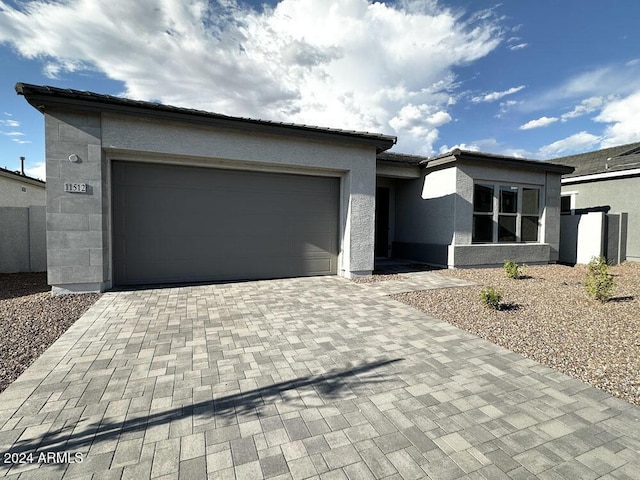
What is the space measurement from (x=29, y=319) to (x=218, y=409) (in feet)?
13.7

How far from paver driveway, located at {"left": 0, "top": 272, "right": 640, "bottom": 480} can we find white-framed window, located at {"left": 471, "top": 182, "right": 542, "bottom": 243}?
6.81m

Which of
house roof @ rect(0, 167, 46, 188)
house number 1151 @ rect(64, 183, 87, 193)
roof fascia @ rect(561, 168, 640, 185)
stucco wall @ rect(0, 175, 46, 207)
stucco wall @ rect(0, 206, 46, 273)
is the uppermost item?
roof fascia @ rect(561, 168, 640, 185)

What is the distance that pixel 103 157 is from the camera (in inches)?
238

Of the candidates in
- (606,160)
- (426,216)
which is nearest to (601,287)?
(426,216)

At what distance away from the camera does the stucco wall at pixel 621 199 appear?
11.4 m

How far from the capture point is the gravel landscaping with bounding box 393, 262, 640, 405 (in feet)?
10.3

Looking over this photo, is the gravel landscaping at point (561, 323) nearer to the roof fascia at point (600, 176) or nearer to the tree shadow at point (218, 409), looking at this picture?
the tree shadow at point (218, 409)

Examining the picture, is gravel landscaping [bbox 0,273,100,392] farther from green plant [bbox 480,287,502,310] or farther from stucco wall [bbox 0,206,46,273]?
green plant [bbox 480,287,502,310]

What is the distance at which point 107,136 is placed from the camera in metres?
5.94

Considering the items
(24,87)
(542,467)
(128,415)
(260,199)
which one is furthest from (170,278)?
(542,467)

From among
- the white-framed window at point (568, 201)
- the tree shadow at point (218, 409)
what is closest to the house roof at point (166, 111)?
the tree shadow at point (218, 409)

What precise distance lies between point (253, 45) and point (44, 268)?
360 inches

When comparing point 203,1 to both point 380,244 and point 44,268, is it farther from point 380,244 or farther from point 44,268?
point 380,244

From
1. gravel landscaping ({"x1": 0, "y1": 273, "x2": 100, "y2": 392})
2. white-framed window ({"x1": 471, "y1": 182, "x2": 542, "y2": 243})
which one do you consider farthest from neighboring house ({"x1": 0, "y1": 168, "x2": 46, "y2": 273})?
white-framed window ({"x1": 471, "y1": 182, "x2": 542, "y2": 243})
